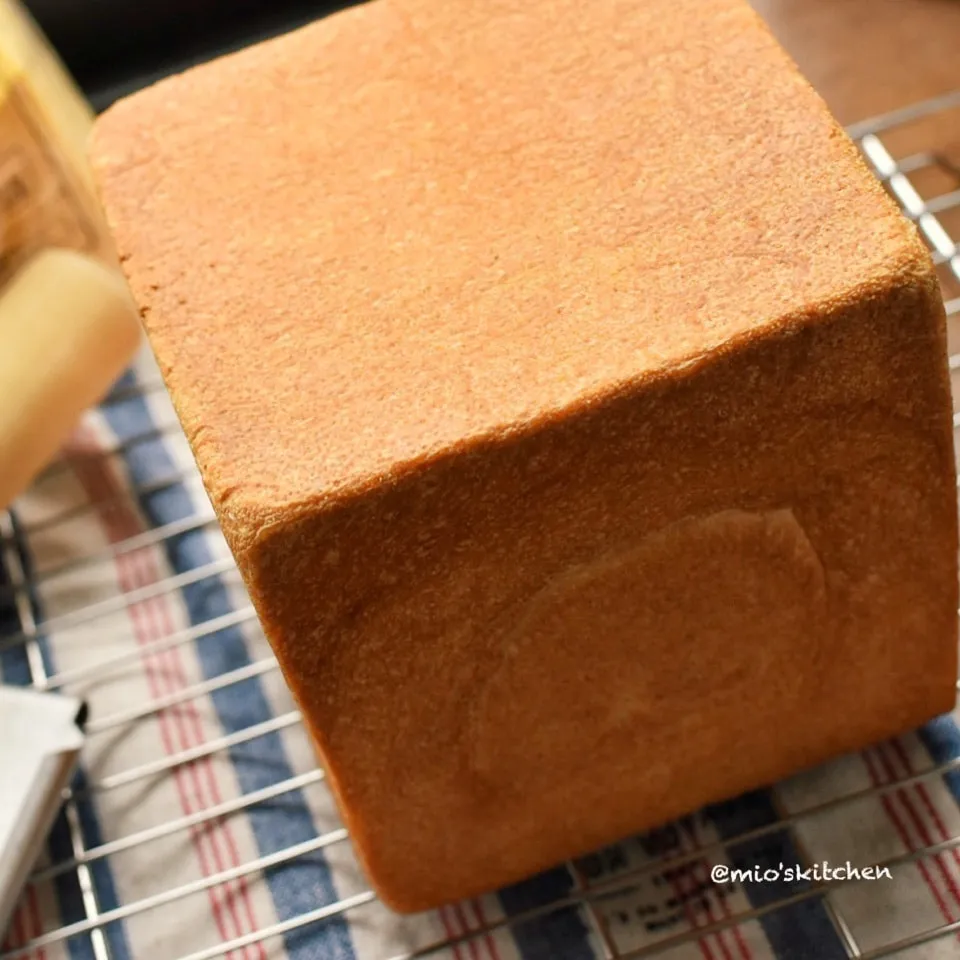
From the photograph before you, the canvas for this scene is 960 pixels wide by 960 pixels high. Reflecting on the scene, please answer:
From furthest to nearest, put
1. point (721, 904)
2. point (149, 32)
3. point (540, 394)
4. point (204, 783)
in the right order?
point (149, 32)
point (204, 783)
point (721, 904)
point (540, 394)

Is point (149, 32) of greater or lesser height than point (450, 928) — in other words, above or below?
above

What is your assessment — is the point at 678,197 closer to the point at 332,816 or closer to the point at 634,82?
the point at 634,82

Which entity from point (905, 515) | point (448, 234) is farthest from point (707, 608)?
point (448, 234)

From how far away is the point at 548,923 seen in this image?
689 millimetres

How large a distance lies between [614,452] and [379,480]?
0.31 ft

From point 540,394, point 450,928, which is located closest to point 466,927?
point 450,928

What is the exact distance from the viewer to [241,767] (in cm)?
78

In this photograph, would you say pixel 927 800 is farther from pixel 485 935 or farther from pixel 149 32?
pixel 149 32

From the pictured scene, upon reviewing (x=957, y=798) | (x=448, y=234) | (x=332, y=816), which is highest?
(x=448, y=234)

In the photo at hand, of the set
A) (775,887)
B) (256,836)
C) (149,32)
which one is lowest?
(775,887)

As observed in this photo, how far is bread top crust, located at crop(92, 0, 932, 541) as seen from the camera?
0.49m

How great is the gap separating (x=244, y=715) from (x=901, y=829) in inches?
16.0

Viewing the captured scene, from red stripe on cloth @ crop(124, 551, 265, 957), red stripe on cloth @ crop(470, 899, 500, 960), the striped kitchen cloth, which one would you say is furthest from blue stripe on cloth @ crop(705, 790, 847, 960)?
red stripe on cloth @ crop(124, 551, 265, 957)

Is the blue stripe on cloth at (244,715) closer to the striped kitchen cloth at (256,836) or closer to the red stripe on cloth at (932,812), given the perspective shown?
the striped kitchen cloth at (256,836)
